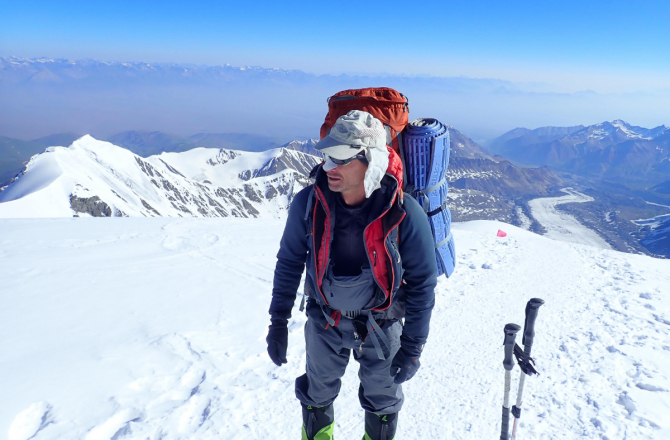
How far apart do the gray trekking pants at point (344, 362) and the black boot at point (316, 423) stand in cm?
9

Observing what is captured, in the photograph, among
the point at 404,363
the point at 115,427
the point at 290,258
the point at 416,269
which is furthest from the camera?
the point at 115,427

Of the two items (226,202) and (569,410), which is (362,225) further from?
(226,202)

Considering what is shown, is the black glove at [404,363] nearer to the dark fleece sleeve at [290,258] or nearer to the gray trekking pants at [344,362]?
the gray trekking pants at [344,362]

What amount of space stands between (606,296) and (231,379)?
9.36 meters

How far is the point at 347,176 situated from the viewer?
2963mm

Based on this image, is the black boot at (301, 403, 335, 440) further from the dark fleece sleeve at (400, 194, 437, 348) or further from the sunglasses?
the sunglasses

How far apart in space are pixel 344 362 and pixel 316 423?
796 millimetres

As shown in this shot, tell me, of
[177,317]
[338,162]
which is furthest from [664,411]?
[177,317]

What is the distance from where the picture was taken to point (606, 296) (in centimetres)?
904

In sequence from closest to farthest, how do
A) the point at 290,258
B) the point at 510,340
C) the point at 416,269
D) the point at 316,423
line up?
the point at 416,269
the point at 290,258
the point at 510,340
the point at 316,423

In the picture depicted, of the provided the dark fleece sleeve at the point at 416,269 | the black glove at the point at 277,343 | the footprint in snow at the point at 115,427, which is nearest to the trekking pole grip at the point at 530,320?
the dark fleece sleeve at the point at 416,269

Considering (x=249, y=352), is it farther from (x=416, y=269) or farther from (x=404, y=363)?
(x=416, y=269)

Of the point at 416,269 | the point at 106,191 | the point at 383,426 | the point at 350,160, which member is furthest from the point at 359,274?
the point at 106,191

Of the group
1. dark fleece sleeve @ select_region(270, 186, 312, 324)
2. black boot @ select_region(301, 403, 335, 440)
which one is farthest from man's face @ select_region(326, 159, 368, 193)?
black boot @ select_region(301, 403, 335, 440)
